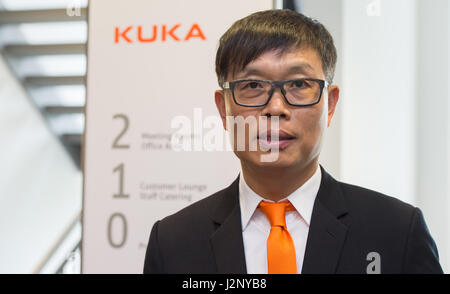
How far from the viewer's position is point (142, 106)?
5.52ft

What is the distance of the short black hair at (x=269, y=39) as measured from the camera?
1.03 metres

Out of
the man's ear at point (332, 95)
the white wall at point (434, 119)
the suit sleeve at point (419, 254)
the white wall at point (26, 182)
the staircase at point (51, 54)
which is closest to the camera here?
the suit sleeve at point (419, 254)

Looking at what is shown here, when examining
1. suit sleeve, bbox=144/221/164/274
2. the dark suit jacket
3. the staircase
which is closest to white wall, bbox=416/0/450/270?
the dark suit jacket

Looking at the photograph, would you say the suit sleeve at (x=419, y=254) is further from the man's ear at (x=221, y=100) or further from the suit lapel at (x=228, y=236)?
the man's ear at (x=221, y=100)

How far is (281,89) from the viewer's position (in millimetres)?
1006

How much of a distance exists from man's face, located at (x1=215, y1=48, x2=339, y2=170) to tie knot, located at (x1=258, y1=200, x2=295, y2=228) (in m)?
0.08

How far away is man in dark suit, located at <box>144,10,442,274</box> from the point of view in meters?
1.00

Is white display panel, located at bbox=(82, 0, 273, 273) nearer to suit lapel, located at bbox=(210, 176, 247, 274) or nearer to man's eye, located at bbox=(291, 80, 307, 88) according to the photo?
suit lapel, located at bbox=(210, 176, 247, 274)

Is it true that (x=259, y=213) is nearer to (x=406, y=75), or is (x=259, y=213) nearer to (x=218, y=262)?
(x=218, y=262)

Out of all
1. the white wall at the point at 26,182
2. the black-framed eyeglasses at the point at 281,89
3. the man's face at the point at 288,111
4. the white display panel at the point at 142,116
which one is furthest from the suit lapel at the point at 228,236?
the white wall at the point at 26,182

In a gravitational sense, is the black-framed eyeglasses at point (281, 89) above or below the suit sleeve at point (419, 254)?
above

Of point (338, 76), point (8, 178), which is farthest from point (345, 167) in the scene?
point (8, 178)

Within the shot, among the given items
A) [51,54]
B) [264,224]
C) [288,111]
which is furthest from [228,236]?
[51,54]
